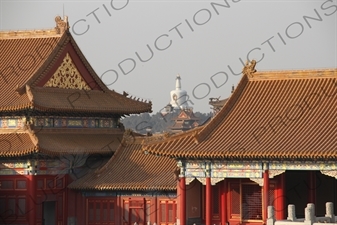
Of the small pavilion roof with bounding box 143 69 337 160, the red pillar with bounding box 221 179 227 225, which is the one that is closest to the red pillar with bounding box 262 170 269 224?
the small pavilion roof with bounding box 143 69 337 160

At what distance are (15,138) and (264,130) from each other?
39.5 feet

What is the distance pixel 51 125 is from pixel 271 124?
1144cm

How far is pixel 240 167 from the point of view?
158 feet

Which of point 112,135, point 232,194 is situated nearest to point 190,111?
point 112,135

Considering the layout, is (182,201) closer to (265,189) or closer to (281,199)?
(265,189)

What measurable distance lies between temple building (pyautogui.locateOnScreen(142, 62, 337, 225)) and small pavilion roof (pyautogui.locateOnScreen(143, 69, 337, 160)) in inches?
1.6

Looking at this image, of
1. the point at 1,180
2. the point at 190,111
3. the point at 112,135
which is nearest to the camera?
the point at 1,180

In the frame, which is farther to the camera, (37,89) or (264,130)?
(37,89)

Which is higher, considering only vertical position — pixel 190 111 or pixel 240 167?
pixel 190 111

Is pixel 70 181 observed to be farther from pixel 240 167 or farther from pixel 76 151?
Answer: pixel 240 167

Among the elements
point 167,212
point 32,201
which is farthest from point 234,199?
point 32,201

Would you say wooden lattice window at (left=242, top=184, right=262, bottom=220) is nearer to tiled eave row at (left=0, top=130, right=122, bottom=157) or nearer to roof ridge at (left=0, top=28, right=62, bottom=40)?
tiled eave row at (left=0, top=130, right=122, bottom=157)

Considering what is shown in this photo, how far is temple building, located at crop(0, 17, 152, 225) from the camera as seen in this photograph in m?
53.0

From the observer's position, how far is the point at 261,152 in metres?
47.0
